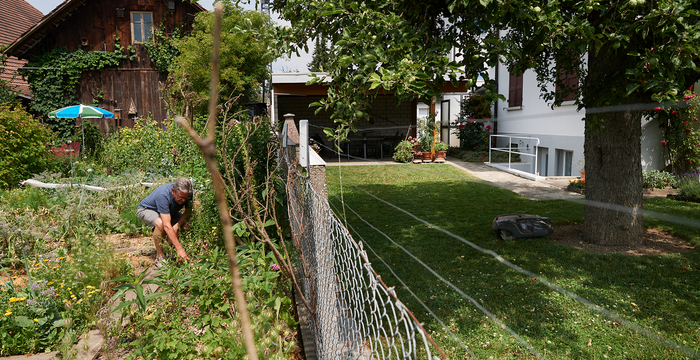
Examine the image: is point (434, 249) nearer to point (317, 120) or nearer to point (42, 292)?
point (42, 292)

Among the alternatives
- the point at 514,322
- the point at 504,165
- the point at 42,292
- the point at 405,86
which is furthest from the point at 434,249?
the point at 504,165

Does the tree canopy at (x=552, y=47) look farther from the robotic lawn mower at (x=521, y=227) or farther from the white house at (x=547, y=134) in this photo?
the white house at (x=547, y=134)

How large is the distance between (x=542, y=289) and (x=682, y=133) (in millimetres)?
6960

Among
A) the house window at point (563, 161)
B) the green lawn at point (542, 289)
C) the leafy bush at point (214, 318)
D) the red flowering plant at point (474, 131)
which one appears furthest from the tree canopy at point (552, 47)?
the red flowering plant at point (474, 131)

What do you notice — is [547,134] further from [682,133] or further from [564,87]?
[564,87]

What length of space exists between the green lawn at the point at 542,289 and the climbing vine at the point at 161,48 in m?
11.9

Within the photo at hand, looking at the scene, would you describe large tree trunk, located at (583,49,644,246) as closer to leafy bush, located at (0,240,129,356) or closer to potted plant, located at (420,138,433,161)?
leafy bush, located at (0,240,129,356)

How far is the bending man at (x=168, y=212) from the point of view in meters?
4.66

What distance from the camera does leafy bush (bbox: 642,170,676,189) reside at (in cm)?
902

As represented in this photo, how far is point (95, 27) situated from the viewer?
15.5 metres

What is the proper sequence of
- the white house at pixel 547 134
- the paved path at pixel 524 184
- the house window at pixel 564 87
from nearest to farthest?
the house window at pixel 564 87 < the paved path at pixel 524 184 < the white house at pixel 547 134

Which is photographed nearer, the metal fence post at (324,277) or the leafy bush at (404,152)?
the metal fence post at (324,277)

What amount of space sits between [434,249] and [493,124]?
37.3 feet

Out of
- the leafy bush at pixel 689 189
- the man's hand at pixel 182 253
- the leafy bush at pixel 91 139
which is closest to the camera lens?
the man's hand at pixel 182 253
